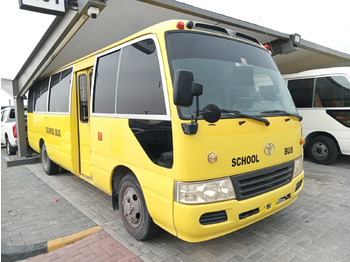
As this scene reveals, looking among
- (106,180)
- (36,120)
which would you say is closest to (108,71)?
(106,180)

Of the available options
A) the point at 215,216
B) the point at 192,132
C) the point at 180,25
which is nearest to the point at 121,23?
the point at 180,25

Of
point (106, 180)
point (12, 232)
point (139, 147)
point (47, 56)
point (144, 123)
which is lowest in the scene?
point (12, 232)

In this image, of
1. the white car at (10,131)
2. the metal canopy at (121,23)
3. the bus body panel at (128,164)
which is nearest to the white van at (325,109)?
the metal canopy at (121,23)

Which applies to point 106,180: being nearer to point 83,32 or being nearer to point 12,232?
point 12,232

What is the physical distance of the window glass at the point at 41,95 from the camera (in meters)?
Result: 6.41

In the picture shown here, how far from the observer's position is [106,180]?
366 centimetres

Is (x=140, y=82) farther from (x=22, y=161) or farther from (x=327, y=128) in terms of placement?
(x=22, y=161)

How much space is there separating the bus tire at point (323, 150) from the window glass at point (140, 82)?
5928 millimetres

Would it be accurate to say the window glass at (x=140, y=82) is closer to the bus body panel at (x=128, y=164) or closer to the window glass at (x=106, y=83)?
the window glass at (x=106, y=83)

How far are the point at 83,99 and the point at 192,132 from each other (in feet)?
9.65

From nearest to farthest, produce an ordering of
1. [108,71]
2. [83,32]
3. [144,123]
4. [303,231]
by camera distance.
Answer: [144,123], [303,231], [108,71], [83,32]

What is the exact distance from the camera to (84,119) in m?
4.45

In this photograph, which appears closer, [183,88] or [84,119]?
[183,88]

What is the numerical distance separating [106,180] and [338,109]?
6.09 m
